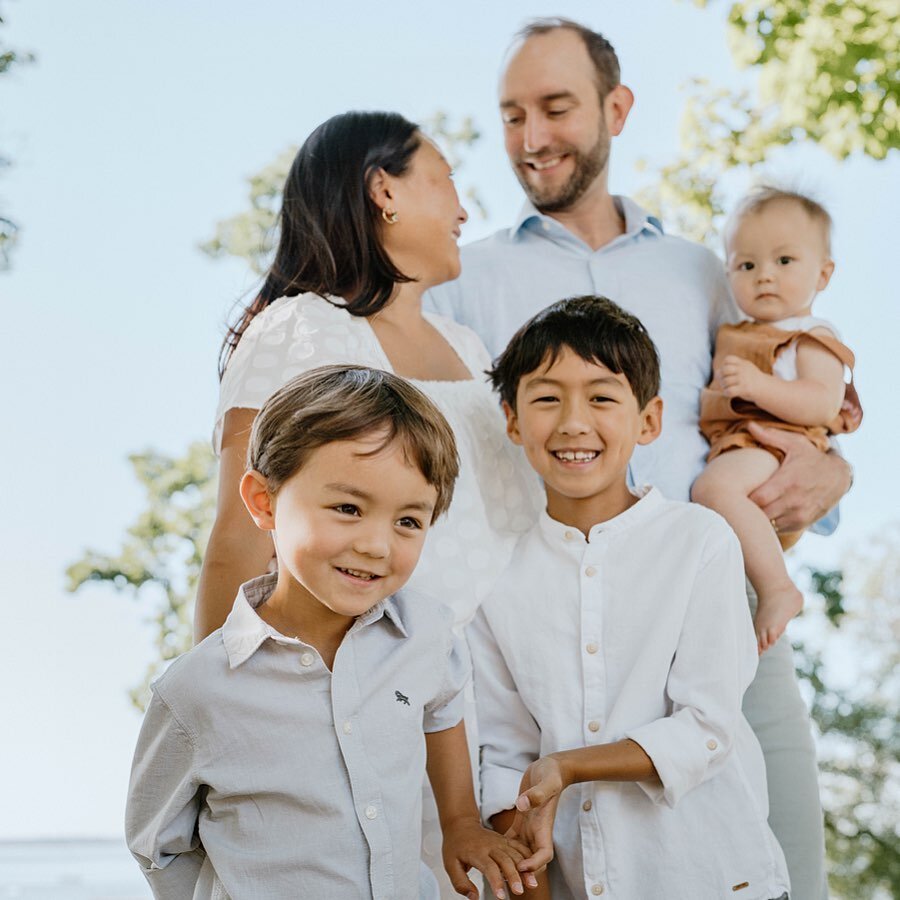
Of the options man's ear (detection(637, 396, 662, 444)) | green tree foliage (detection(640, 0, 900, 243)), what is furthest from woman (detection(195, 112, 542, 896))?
green tree foliage (detection(640, 0, 900, 243))

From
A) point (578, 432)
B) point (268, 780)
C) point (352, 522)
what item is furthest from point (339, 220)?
point (268, 780)

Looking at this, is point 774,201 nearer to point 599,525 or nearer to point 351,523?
point 599,525

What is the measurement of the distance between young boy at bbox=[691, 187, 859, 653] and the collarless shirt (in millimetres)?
57

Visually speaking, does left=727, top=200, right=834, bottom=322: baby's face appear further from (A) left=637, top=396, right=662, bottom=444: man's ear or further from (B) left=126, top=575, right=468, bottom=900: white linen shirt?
(B) left=126, top=575, right=468, bottom=900: white linen shirt

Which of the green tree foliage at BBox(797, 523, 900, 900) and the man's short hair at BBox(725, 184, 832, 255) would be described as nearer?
the man's short hair at BBox(725, 184, 832, 255)

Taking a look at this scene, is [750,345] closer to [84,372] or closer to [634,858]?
[634,858]

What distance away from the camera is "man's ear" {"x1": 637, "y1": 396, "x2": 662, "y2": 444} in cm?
235

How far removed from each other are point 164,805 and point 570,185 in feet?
6.46

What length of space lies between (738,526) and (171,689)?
135cm

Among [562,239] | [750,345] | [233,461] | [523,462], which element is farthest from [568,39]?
[233,461]

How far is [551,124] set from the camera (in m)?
3.18

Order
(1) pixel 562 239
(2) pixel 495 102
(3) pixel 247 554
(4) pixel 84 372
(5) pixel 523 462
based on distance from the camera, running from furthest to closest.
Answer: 1. (4) pixel 84 372
2. (2) pixel 495 102
3. (1) pixel 562 239
4. (5) pixel 523 462
5. (3) pixel 247 554

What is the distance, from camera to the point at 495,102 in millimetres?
3373

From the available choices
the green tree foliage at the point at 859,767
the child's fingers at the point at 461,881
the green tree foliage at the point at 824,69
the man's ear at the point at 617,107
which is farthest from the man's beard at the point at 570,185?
the green tree foliage at the point at 859,767
